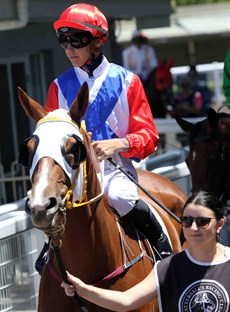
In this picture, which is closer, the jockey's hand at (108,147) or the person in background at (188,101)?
the jockey's hand at (108,147)

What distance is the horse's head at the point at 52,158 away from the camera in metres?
4.18

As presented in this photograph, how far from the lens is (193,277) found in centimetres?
420

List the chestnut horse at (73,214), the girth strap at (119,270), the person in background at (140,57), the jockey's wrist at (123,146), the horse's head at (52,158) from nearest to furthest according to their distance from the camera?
the horse's head at (52,158), the chestnut horse at (73,214), the girth strap at (119,270), the jockey's wrist at (123,146), the person in background at (140,57)

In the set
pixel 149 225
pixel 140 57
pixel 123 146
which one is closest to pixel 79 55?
pixel 123 146

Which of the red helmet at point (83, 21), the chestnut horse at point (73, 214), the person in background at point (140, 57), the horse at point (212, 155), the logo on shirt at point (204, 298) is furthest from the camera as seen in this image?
the person in background at point (140, 57)

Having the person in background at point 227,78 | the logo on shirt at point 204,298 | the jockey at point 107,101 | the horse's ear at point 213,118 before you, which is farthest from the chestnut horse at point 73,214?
the person in background at point 227,78

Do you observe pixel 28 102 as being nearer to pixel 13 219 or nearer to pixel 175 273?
pixel 175 273

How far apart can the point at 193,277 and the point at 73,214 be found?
80cm

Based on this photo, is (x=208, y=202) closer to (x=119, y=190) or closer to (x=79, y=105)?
(x=79, y=105)

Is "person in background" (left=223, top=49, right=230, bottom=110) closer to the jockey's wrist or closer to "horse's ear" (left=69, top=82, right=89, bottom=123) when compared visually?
the jockey's wrist

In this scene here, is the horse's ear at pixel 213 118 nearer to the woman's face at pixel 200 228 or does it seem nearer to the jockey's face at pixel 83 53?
the jockey's face at pixel 83 53

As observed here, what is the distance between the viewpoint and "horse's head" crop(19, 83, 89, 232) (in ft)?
13.7

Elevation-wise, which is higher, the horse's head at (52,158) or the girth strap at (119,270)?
the horse's head at (52,158)

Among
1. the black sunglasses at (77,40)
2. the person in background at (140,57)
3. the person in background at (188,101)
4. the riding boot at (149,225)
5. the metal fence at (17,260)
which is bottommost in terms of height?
the person in background at (188,101)
